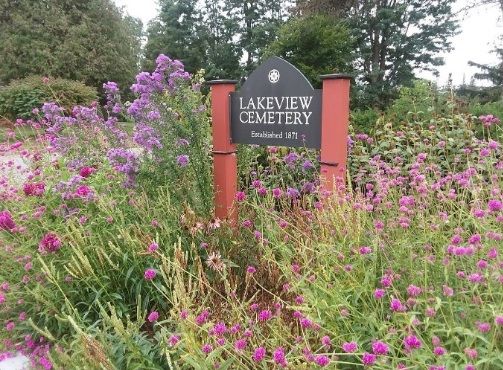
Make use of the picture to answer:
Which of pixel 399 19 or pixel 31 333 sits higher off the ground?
pixel 399 19

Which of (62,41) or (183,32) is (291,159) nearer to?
(183,32)

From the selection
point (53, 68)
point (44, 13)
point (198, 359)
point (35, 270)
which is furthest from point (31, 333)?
point (44, 13)

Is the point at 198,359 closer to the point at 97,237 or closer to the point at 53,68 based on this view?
the point at 97,237

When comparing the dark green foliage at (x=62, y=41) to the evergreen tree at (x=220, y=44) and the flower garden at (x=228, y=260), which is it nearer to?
the evergreen tree at (x=220, y=44)

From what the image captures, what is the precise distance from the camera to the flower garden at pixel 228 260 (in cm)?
148

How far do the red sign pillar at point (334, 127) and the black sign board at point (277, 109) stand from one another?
8 centimetres

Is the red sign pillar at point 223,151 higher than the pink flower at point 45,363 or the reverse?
higher

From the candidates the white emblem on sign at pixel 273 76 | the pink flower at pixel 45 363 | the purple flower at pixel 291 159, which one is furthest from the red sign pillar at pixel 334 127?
the pink flower at pixel 45 363

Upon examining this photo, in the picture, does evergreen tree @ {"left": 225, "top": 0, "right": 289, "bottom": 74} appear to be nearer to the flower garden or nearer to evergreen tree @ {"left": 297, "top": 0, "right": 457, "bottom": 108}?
evergreen tree @ {"left": 297, "top": 0, "right": 457, "bottom": 108}

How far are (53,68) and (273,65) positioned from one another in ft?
69.1

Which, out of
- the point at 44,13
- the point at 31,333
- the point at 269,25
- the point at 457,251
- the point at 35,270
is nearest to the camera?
the point at 457,251

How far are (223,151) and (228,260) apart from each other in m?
1.21

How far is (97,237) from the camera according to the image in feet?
9.15

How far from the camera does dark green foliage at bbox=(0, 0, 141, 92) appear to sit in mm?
21000
